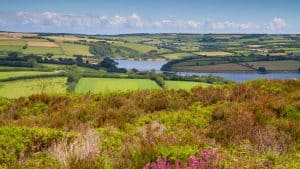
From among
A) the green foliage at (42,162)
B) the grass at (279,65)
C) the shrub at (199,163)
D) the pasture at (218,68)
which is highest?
the shrub at (199,163)

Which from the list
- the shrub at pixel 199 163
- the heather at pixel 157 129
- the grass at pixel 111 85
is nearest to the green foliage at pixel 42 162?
the heather at pixel 157 129

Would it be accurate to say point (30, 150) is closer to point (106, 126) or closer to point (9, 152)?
point (9, 152)

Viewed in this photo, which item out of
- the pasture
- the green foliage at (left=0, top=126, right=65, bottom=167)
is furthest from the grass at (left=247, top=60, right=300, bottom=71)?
the green foliage at (left=0, top=126, right=65, bottom=167)

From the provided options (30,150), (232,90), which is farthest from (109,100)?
(30,150)

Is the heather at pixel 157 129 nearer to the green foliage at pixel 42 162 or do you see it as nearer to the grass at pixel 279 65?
the green foliage at pixel 42 162

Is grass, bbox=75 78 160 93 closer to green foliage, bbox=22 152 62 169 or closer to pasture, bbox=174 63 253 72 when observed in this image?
green foliage, bbox=22 152 62 169

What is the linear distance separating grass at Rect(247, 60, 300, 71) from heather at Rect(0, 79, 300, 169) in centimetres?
14794

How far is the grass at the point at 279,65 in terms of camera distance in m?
160

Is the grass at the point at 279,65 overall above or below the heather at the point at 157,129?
below

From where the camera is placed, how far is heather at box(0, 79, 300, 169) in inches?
304

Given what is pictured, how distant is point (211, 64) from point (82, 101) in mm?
174311

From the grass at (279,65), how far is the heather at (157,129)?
148 metres

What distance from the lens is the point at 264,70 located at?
153750 mm

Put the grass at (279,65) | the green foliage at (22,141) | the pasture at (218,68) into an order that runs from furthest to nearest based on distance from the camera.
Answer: the pasture at (218,68)
the grass at (279,65)
the green foliage at (22,141)
